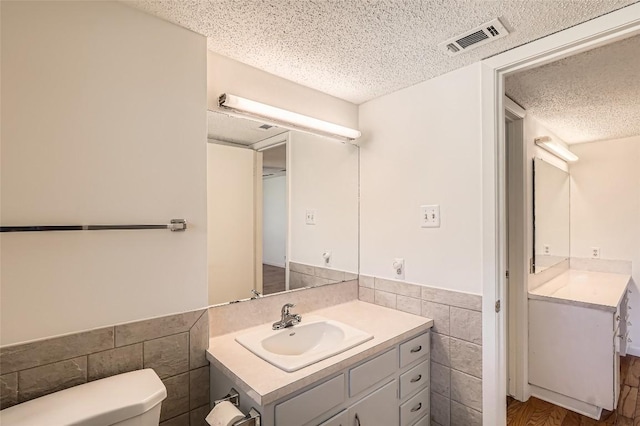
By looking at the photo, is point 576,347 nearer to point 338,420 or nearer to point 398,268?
point 398,268

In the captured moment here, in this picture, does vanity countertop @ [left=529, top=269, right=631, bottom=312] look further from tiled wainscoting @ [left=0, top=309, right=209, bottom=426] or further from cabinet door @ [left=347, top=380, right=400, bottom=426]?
tiled wainscoting @ [left=0, top=309, right=209, bottom=426]

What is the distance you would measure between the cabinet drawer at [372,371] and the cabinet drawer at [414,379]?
0.13 metres

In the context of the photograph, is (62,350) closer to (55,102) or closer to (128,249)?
(128,249)

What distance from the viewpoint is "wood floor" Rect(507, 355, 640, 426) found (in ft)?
6.94

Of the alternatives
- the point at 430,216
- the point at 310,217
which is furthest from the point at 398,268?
the point at 310,217

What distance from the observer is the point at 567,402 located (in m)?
2.28

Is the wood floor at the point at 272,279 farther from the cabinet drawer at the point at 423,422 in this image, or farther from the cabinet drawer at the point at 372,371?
the cabinet drawer at the point at 423,422

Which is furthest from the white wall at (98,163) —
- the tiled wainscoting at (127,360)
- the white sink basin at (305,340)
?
the white sink basin at (305,340)

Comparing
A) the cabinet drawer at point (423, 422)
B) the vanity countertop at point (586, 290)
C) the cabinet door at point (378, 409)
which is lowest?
the cabinet drawer at point (423, 422)

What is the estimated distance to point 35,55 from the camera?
101 centimetres

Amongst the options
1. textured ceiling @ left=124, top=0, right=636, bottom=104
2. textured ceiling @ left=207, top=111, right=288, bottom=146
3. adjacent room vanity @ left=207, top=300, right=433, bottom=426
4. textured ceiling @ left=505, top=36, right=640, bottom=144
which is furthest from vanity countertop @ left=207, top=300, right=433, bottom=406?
textured ceiling @ left=505, top=36, right=640, bottom=144

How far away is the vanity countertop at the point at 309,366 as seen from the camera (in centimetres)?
109

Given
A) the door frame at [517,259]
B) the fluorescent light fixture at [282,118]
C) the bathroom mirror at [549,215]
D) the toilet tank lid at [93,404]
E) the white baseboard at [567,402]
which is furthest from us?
the bathroom mirror at [549,215]

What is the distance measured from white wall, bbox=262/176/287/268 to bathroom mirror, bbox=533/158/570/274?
2.15 metres
